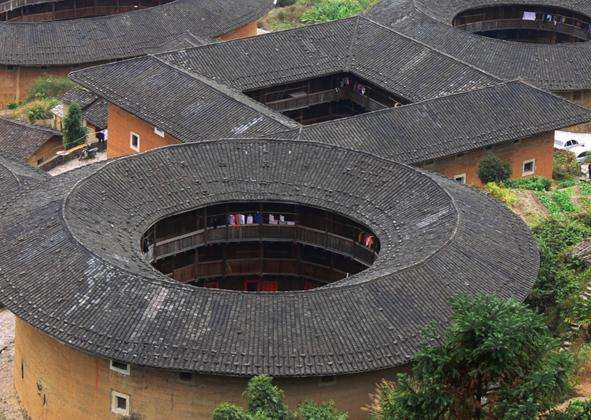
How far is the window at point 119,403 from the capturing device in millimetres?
46375

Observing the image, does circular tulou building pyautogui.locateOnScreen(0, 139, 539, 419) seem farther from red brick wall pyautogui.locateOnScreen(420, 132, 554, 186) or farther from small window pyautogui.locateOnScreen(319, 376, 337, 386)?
red brick wall pyautogui.locateOnScreen(420, 132, 554, 186)

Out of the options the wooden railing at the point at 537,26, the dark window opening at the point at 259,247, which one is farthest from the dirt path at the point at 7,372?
the wooden railing at the point at 537,26

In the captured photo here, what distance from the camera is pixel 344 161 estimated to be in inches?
2151

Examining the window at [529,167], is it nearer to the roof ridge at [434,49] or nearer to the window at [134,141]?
the roof ridge at [434,49]

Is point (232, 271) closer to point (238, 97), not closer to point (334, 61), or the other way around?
point (238, 97)

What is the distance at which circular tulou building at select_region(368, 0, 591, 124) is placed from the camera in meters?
73.8

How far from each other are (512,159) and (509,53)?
9157 millimetres

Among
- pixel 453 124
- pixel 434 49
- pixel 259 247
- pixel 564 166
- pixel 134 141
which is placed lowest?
pixel 259 247

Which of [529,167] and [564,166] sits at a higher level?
[564,166]

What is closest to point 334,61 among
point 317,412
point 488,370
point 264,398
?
point 264,398

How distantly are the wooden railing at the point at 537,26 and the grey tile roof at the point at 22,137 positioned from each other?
23.9m

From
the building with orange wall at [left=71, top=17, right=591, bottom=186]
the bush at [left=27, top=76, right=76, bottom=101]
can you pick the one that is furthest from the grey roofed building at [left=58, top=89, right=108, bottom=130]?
the building with orange wall at [left=71, top=17, right=591, bottom=186]

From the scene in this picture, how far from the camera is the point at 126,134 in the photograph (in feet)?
224

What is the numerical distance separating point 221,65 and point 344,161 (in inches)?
674
